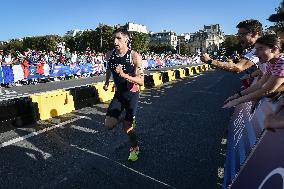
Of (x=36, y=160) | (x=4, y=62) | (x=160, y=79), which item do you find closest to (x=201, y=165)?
(x=36, y=160)

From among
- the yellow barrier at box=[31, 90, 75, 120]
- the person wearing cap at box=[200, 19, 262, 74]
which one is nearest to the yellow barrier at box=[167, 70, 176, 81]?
the yellow barrier at box=[31, 90, 75, 120]

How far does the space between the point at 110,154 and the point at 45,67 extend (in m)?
20.3

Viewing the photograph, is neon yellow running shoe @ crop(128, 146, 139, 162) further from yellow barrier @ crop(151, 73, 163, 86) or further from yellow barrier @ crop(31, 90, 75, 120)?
yellow barrier @ crop(151, 73, 163, 86)

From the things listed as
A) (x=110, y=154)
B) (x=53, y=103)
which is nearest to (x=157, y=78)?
(x=53, y=103)

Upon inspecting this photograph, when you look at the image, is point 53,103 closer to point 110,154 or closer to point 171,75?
point 110,154

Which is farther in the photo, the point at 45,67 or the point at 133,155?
the point at 45,67

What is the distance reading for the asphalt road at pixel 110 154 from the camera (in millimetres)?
5617

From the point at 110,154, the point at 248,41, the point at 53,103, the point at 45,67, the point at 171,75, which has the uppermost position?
the point at 248,41

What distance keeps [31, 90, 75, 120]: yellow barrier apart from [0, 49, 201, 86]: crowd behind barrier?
9.75 metres

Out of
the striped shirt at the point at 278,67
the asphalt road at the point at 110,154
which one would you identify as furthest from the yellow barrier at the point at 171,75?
the striped shirt at the point at 278,67

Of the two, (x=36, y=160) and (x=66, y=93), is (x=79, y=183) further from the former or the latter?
(x=66, y=93)

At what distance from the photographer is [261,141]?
11.4 ft

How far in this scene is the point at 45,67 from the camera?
26.3 meters

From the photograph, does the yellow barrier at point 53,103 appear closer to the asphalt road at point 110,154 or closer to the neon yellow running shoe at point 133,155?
the asphalt road at point 110,154
